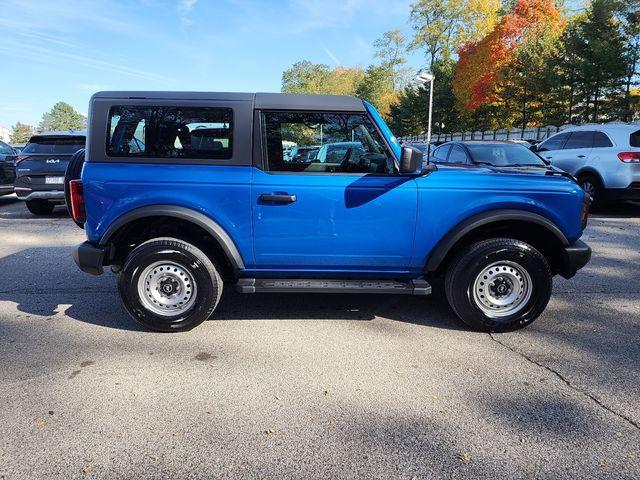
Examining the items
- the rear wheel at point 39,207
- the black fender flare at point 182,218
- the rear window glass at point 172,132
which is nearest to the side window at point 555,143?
the rear window glass at point 172,132

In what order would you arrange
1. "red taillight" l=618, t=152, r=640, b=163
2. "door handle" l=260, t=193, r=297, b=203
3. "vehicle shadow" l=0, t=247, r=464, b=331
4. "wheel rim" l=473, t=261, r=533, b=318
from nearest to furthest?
"door handle" l=260, t=193, r=297, b=203 < "wheel rim" l=473, t=261, r=533, b=318 < "vehicle shadow" l=0, t=247, r=464, b=331 < "red taillight" l=618, t=152, r=640, b=163

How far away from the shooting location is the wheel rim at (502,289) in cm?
386

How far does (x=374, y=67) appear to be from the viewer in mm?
61531

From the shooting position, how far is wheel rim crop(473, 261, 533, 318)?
386cm

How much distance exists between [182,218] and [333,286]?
52.3 inches

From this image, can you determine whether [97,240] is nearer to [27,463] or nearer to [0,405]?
[0,405]

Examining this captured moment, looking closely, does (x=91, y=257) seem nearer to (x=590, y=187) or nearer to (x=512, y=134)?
(x=590, y=187)

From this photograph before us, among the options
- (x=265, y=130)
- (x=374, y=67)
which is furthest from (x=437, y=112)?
(x=265, y=130)

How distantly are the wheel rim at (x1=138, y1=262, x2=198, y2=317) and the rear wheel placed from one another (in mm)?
7458

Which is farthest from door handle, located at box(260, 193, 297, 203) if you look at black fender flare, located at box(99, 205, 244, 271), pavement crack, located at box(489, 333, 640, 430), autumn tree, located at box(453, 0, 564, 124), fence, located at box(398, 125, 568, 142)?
autumn tree, located at box(453, 0, 564, 124)

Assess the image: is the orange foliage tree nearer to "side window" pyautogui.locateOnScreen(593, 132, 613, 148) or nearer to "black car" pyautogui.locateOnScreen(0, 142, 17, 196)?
"side window" pyautogui.locateOnScreen(593, 132, 613, 148)

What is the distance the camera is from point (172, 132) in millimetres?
3750

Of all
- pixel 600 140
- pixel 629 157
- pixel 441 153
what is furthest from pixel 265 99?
pixel 600 140

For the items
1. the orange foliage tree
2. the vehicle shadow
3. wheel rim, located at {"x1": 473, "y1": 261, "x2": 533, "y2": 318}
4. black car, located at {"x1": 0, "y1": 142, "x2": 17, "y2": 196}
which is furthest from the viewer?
the orange foliage tree
